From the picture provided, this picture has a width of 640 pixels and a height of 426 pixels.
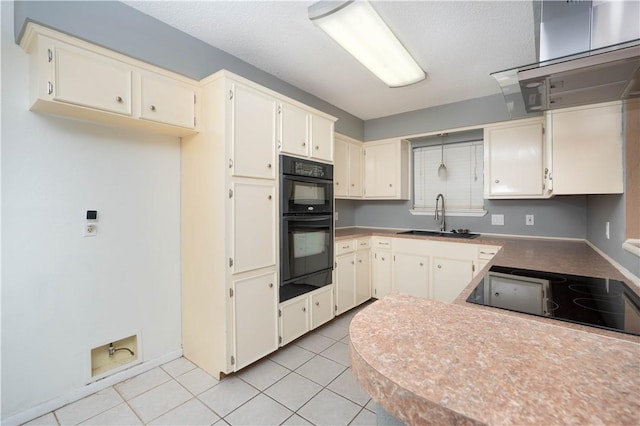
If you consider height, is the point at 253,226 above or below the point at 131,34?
below

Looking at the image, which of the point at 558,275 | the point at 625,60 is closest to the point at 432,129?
the point at 558,275

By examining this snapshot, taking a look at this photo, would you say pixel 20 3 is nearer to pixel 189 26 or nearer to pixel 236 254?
pixel 189 26

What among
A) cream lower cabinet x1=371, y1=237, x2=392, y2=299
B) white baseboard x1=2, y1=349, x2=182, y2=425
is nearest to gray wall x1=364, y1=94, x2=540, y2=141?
cream lower cabinet x1=371, y1=237, x2=392, y2=299

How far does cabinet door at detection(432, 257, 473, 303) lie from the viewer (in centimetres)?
298

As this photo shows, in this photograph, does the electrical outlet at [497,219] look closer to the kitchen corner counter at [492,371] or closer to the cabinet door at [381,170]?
the cabinet door at [381,170]

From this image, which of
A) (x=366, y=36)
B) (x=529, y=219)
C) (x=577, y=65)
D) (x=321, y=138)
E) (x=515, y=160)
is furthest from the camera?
(x=529, y=219)

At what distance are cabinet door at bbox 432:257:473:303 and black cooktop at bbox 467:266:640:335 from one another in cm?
143

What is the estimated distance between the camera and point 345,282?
10.4 ft

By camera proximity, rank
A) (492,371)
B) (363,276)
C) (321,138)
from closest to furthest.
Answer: (492,371) → (321,138) → (363,276)

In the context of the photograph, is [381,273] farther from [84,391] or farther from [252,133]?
[84,391]

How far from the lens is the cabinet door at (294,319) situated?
7.98 ft

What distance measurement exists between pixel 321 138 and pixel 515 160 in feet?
6.67

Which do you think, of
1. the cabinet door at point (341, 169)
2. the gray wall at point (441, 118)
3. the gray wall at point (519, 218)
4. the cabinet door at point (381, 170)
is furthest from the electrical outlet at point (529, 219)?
the cabinet door at point (341, 169)

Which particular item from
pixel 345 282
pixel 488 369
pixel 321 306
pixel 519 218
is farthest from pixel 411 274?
pixel 488 369
